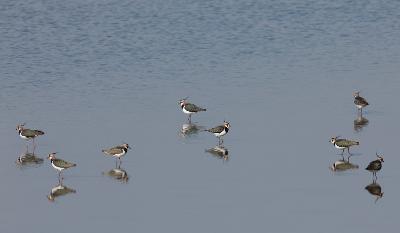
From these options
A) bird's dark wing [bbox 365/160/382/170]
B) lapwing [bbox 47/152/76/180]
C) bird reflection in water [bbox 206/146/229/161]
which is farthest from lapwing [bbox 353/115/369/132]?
lapwing [bbox 47/152/76/180]

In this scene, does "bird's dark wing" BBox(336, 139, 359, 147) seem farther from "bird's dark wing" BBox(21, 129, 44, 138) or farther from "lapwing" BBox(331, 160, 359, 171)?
"bird's dark wing" BBox(21, 129, 44, 138)

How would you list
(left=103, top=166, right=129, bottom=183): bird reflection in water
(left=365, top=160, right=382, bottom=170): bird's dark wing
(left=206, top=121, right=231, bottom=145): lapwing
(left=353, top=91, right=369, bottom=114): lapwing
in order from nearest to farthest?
(left=365, top=160, right=382, bottom=170): bird's dark wing < (left=103, top=166, right=129, bottom=183): bird reflection in water < (left=206, top=121, right=231, bottom=145): lapwing < (left=353, top=91, right=369, bottom=114): lapwing

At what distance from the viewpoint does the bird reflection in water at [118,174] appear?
→ 3469 centimetres

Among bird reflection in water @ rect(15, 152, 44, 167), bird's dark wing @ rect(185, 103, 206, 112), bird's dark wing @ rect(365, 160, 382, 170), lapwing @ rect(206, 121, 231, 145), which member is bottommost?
bird's dark wing @ rect(365, 160, 382, 170)

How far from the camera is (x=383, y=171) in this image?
34625 millimetres

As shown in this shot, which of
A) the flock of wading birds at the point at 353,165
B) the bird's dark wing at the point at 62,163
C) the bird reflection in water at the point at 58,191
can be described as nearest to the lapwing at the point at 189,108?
the flock of wading birds at the point at 353,165

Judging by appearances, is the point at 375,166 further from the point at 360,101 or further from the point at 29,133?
the point at 29,133

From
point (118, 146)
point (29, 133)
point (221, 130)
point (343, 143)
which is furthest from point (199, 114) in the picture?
point (343, 143)

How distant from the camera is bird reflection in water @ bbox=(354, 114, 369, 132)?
40.3 meters

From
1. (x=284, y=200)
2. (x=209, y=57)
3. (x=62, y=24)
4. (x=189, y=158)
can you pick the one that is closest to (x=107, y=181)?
(x=189, y=158)

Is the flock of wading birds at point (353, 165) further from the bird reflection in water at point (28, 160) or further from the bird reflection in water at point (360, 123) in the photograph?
the bird reflection in water at point (28, 160)

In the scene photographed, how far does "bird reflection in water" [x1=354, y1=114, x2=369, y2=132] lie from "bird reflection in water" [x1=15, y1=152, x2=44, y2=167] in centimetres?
1093

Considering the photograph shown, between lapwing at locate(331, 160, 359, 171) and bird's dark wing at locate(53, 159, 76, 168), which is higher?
lapwing at locate(331, 160, 359, 171)

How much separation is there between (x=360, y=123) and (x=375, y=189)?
27.1ft
